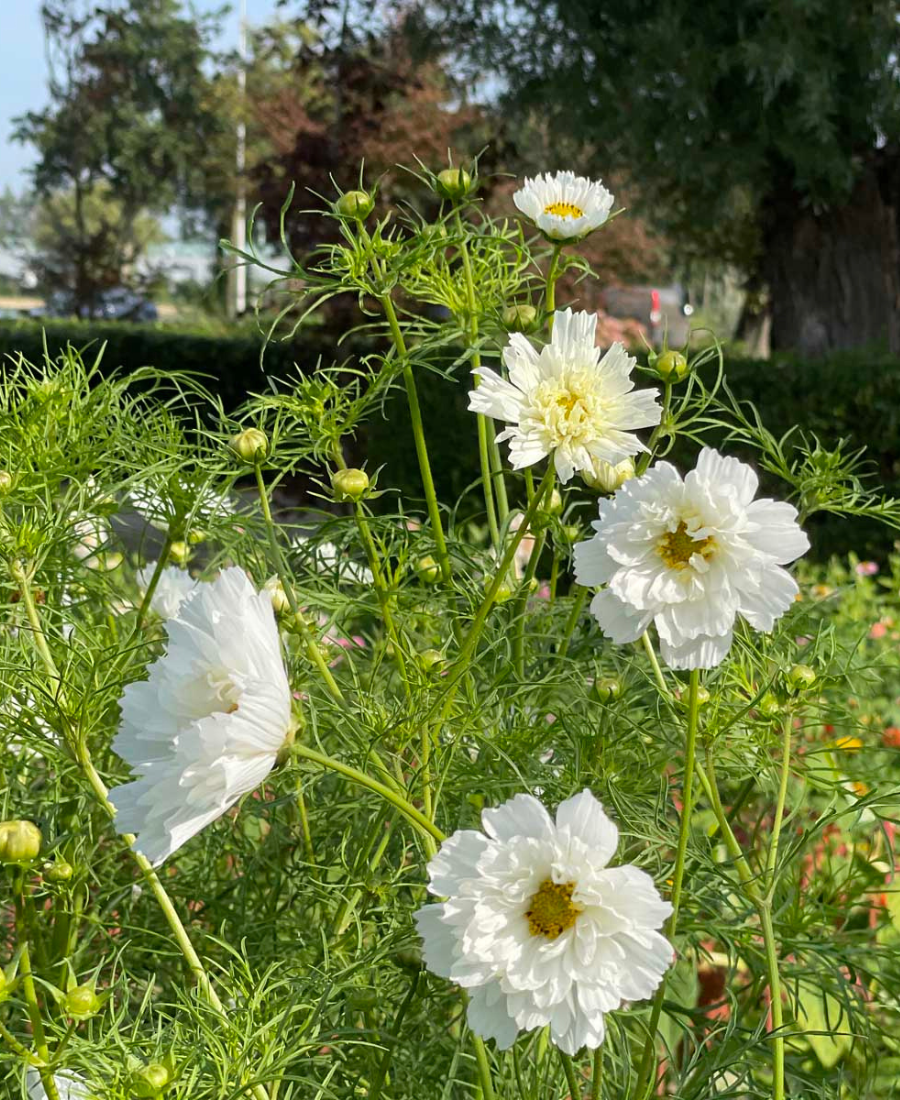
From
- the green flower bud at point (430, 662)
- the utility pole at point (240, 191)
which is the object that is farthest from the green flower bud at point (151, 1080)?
the utility pole at point (240, 191)

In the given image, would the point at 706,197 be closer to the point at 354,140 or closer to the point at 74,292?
the point at 354,140

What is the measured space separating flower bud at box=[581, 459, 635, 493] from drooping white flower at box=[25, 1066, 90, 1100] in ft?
1.72

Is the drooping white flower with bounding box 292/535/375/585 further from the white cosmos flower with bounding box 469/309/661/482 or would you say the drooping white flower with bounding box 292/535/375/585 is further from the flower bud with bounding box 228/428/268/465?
the white cosmos flower with bounding box 469/309/661/482

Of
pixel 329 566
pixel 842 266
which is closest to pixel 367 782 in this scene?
pixel 329 566

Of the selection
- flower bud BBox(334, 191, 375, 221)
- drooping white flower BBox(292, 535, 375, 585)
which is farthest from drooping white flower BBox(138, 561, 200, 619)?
flower bud BBox(334, 191, 375, 221)

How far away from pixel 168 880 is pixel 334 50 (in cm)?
801

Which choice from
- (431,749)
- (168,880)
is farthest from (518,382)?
(168,880)

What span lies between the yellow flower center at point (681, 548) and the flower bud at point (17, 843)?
0.40 m

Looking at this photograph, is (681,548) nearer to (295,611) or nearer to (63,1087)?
(295,611)

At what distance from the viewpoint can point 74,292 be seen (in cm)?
1891

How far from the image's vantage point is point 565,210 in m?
1.02

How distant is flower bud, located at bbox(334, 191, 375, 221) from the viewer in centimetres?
90

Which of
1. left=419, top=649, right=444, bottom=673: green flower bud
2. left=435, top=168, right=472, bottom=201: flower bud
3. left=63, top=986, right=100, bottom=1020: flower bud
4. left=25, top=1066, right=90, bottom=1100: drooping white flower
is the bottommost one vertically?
left=25, top=1066, right=90, bottom=1100: drooping white flower

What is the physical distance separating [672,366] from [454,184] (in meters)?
0.27
